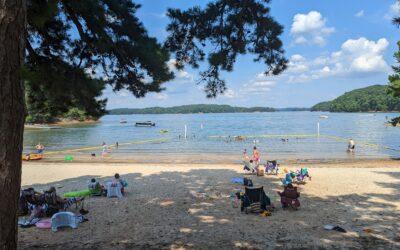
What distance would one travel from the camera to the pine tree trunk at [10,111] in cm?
346

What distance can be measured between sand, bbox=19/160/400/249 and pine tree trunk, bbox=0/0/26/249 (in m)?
5.01

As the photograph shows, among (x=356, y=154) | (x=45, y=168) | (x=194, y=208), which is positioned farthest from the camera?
(x=356, y=154)

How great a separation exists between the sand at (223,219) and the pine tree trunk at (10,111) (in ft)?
16.5

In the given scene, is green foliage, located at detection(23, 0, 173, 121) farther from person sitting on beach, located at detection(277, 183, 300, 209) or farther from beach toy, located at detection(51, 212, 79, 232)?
person sitting on beach, located at detection(277, 183, 300, 209)

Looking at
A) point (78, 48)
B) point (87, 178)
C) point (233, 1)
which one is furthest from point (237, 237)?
point (87, 178)

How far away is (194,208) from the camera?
1200 centimetres

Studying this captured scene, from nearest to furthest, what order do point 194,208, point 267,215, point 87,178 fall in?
point 267,215
point 194,208
point 87,178

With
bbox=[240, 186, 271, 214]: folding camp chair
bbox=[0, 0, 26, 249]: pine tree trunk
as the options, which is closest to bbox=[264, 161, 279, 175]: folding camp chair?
bbox=[240, 186, 271, 214]: folding camp chair

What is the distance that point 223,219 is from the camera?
10.6m

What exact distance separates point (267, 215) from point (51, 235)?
600cm

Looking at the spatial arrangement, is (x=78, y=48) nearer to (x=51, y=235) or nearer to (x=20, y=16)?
(x=51, y=235)

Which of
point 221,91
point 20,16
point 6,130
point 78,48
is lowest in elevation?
point 6,130

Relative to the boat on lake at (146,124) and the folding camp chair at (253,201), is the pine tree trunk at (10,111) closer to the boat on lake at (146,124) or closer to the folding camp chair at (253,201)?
the folding camp chair at (253,201)

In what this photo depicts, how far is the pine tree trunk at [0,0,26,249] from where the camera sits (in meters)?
3.46
